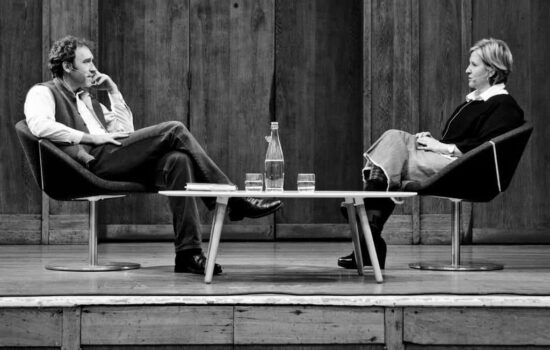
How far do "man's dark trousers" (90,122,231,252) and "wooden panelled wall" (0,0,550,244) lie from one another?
6.62ft

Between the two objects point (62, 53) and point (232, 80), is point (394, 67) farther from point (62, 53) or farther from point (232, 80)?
point (62, 53)

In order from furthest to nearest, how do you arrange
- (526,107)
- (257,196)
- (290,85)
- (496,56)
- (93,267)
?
(290,85) < (526,107) < (496,56) < (93,267) < (257,196)

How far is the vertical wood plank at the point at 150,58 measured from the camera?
19.2 feet

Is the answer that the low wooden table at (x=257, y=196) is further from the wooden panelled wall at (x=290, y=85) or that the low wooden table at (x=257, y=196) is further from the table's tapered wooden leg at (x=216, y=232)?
the wooden panelled wall at (x=290, y=85)

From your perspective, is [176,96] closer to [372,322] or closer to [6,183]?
[6,183]

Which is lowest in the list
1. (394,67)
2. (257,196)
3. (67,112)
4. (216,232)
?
(216,232)

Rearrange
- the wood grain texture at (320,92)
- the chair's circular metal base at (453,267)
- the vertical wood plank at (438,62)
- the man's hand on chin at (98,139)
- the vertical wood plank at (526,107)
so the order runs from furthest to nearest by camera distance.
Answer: the wood grain texture at (320,92), the vertical wood plank at (526,107), the vertical wood plank at (438,62), the chair's circular metal base at (453,267), the man's hand on chin at (98,139)

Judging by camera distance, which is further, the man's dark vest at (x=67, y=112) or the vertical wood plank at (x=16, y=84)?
the vertical wood plank at (x=16, y=84)

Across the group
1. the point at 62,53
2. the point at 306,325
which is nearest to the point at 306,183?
the point at 306,325

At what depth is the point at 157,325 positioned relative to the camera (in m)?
2.77

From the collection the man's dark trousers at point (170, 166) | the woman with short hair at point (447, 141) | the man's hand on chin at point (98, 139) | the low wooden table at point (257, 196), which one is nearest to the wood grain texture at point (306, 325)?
the low wooden table at point (257, 196)

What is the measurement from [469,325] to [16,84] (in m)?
3.97

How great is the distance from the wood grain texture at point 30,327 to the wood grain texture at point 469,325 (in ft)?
3.99

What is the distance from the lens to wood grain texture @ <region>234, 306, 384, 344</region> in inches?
109
